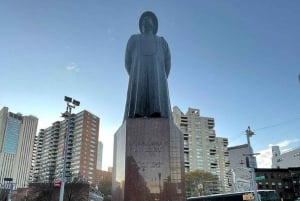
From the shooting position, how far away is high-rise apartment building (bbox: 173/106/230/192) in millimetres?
95938

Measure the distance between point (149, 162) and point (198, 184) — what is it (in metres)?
44.8

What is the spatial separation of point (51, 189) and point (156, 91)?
3359 cm

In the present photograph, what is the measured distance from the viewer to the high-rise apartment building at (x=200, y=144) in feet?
315

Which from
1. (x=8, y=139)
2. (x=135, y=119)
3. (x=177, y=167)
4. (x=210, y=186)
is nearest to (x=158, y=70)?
(x=135, y=119)

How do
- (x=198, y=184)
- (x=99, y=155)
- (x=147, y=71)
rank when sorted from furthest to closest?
(x=99, y=155) → (x=198, y=184) → (x=147, y=71)

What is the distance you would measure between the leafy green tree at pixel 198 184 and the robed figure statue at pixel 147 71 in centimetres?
3781

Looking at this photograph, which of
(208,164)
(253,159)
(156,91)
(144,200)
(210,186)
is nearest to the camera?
(144,200)

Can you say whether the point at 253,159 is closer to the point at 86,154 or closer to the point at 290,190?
the point at 290,190

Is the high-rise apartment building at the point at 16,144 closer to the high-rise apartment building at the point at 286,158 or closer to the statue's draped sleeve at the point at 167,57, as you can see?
the high-rise apartment building at the point at 286,158

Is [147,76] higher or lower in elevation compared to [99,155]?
lower

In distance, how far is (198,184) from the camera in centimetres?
5462

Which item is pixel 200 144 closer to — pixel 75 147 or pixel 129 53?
pixel 75 147

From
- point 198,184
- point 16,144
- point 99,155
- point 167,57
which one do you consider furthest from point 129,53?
point 16,144

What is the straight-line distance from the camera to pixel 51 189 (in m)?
42.2
